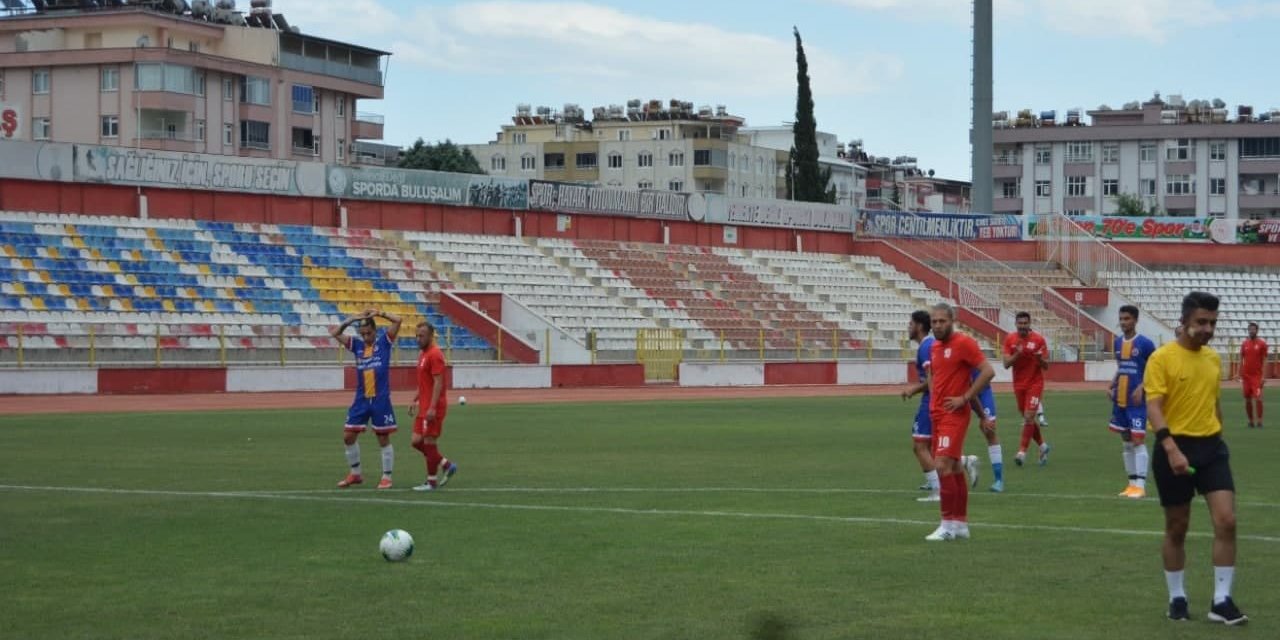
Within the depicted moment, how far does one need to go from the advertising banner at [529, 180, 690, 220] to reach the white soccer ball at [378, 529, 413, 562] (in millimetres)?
51340

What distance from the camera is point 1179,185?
136 metres

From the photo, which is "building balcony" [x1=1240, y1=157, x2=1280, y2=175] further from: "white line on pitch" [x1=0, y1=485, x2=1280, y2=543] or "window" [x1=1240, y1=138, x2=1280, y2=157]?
"white line on pitch" [x1=0, y1=485, x2=1280, y2=543]

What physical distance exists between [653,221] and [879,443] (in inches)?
Result: 1723

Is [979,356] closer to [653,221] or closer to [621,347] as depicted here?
[621,347]

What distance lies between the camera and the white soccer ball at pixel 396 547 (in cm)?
1347

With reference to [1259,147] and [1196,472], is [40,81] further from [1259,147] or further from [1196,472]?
[1196,472]

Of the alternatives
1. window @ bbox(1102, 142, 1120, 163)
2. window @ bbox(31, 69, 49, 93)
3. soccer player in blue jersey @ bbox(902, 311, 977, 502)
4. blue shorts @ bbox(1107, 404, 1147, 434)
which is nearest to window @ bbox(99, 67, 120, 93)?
window @ bbox(31, 69, 49, 93)

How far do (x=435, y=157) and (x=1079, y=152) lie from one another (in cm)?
5236

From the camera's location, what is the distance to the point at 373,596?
38.9ft

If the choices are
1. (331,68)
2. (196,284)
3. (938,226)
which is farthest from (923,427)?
(331,68)

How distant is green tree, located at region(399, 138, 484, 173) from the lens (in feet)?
394

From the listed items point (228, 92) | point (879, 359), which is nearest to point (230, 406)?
point (879, 359)

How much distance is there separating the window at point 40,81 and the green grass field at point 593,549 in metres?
76.2

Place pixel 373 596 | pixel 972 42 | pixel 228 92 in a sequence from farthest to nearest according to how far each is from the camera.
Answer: pixel 228 92, pixel 972 42, pixel 373 596
